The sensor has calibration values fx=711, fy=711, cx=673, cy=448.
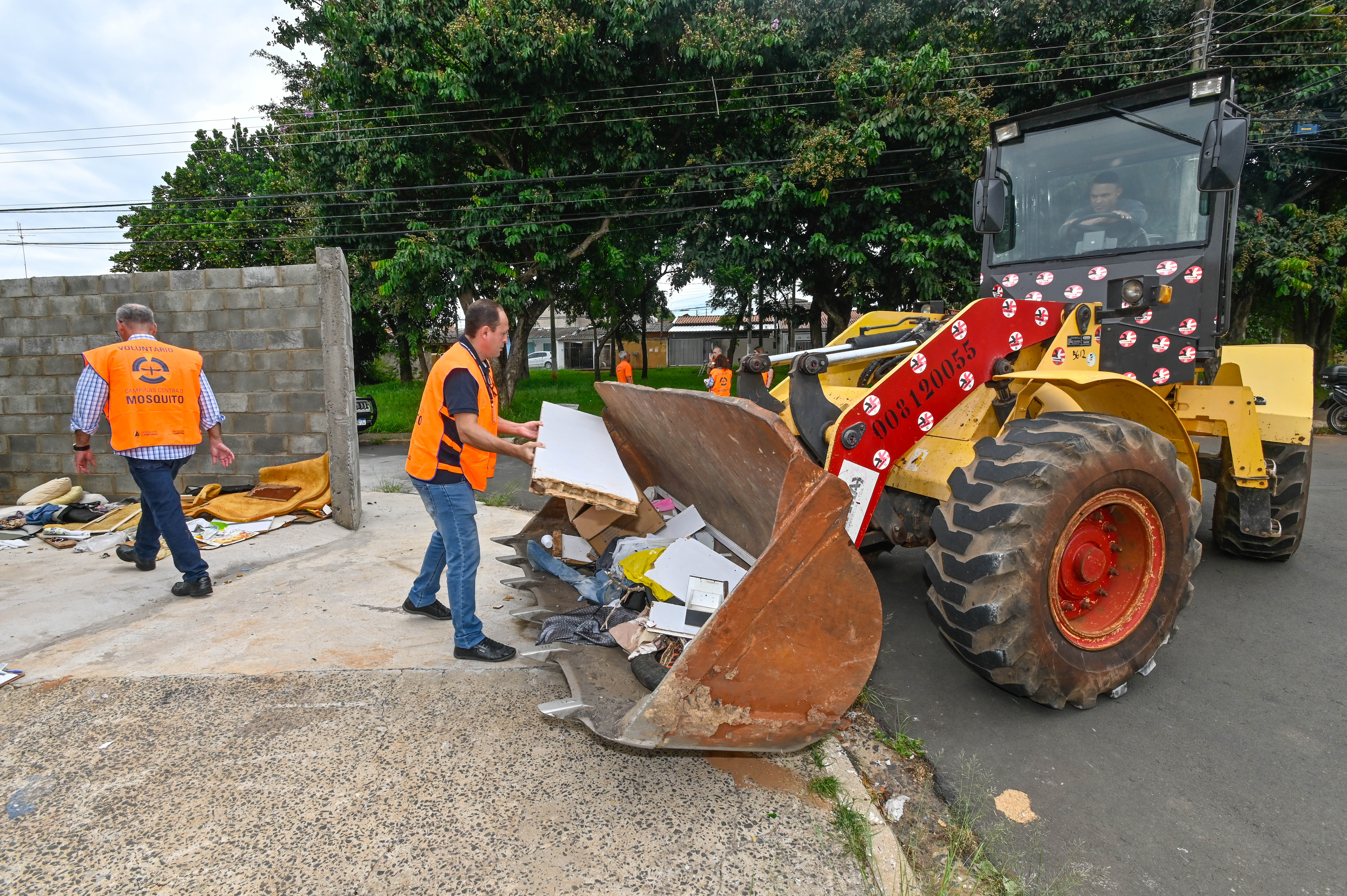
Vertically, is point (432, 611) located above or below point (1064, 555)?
below

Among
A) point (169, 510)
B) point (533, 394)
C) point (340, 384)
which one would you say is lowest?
point (533, 394)

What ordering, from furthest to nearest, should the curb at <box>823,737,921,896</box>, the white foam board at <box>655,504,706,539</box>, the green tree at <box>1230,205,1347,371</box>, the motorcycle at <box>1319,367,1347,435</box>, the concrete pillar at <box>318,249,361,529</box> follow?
the motorcycle at <box>1319,367,1347,435</box>
the green tree at <box>1230,205,1347,371</box>
the concrete pillar at <box>318,249,361,529</box>
the white foam board at <box>655,504,706,539</box>
the curb at <box>823,737,921,896</box>

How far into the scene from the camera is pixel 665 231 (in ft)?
48.5

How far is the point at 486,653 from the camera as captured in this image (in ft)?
11.7

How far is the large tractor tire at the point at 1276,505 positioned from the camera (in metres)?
4.91

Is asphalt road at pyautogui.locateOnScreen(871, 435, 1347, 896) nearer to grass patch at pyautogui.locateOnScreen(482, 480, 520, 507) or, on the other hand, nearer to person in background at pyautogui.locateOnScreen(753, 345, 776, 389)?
person in background at pyautogui.locateOnScreen(753, 345, 776, 389)

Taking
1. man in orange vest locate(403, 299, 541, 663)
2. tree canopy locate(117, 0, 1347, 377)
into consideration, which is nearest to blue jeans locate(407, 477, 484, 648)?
man in orange vest locate(403, 299, 541, 663)

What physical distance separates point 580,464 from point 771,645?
1305mm

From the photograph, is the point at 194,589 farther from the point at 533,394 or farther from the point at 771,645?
the point at 533,394

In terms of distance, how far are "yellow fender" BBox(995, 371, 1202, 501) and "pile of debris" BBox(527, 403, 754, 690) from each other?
158 cm

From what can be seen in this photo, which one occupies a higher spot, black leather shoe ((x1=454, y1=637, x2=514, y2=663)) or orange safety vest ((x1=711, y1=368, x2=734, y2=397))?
orange safety vest ((x1=711, y1=368, x2=734, y2=397))

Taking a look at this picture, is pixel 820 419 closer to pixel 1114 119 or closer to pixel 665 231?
pixel 1114 119

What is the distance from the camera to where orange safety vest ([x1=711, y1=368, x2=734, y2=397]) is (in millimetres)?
12148

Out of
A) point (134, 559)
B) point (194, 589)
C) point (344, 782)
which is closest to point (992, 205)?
point (344, 782)
